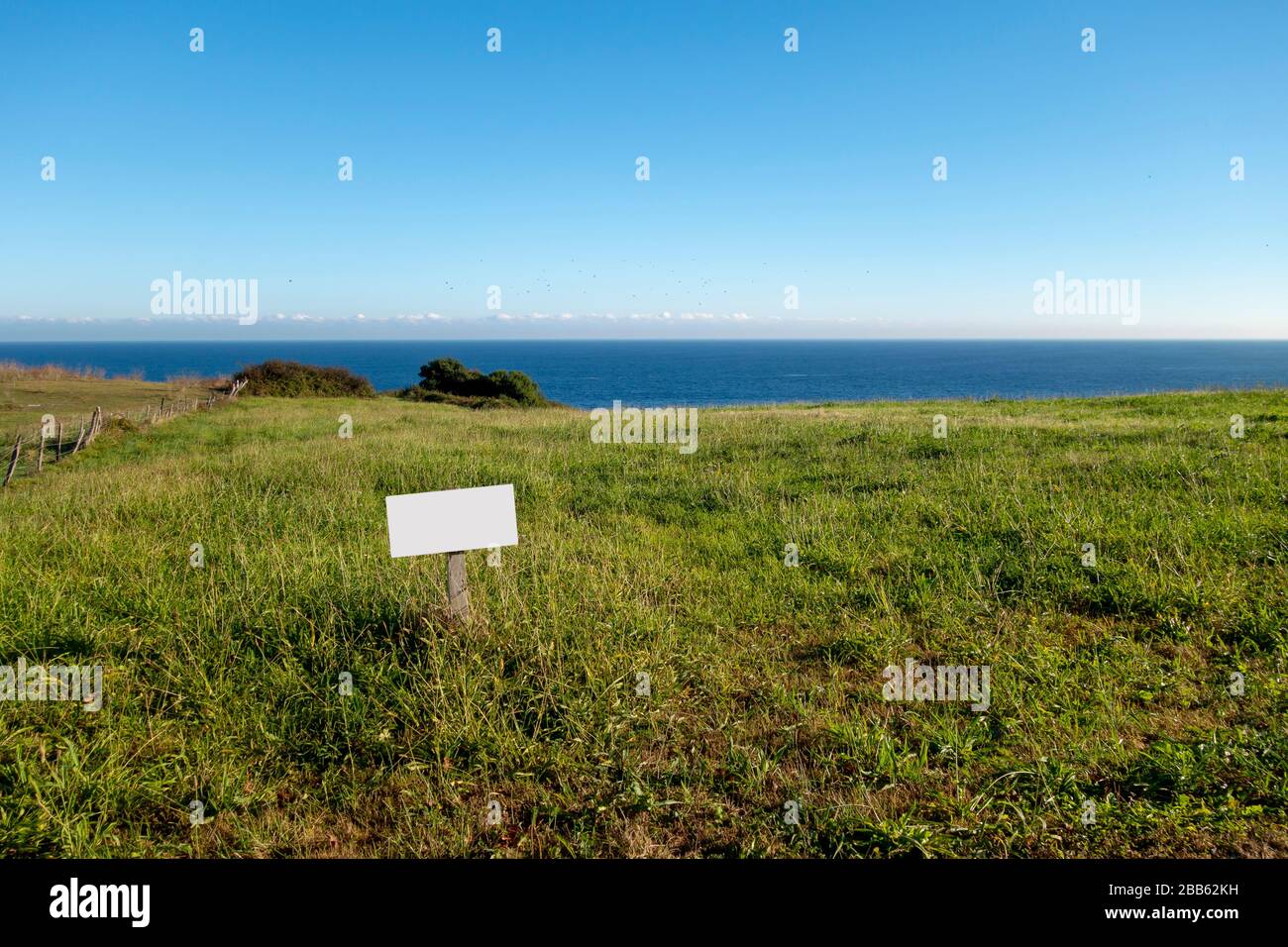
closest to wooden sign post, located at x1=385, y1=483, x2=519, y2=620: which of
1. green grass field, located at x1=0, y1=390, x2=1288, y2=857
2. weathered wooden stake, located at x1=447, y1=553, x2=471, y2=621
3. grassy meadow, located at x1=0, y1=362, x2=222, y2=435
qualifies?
weathered wooden stake, located at x1=447, y1=553, x2=471, y2=621

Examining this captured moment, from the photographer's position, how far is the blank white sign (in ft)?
12.6

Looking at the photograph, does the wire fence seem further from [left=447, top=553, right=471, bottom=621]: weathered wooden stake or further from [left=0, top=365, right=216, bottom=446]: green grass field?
[left=447, top=553, right=471, bottom=621]: weathered wooden stake

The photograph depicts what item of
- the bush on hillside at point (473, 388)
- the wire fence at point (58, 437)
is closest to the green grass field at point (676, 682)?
the wire fence at point (58, 437)

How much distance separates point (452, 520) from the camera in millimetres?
3969

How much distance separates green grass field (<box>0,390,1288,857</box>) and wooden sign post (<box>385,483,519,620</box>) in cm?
85

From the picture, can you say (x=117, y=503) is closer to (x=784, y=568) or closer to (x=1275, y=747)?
(x=784, y=568)

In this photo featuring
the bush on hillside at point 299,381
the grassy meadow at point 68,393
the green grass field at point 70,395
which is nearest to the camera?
the green grass field at point 70,395

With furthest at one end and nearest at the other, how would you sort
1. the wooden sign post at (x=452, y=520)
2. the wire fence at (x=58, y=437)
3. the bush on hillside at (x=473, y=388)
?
the bush on hillside at (x=473, y=388)
the wire fence at (x=58, y=437)
the wooden sign post at (x=452, y=520)

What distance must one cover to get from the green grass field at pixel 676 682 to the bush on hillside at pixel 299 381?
1633 inches

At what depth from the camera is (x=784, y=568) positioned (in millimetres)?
6562

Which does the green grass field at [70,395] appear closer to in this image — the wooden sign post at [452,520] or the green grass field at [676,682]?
the green grass field at [676,682]

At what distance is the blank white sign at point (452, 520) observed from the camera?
384 cm
